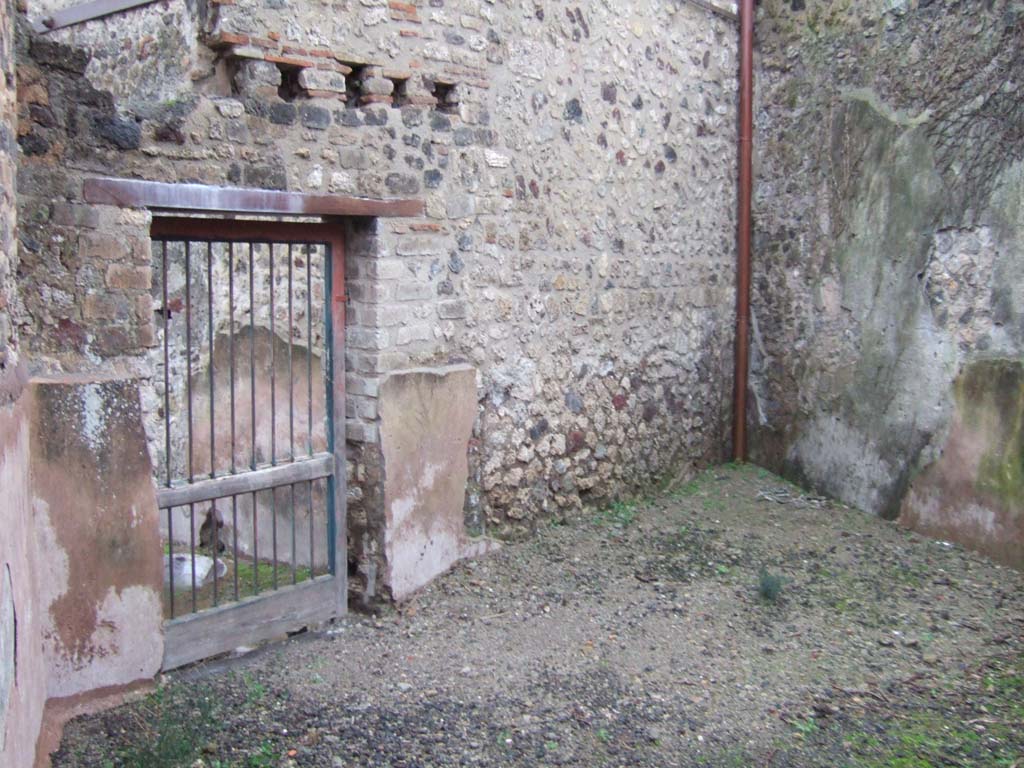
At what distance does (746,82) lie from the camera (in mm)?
7035

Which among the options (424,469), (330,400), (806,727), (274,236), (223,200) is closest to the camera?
(806,727)

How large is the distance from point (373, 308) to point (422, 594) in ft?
4.81

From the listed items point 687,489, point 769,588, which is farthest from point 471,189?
point 687,489

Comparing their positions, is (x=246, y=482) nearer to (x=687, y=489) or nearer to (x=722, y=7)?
(x=687, y=489)

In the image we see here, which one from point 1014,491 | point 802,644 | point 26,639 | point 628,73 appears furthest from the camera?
point 628,73

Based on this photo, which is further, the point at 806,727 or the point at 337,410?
the point at 337,410

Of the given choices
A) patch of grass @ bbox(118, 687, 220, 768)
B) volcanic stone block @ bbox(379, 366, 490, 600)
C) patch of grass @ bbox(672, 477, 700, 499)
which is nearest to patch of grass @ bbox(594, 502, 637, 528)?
patch of grass @ bbox(672, 477, 700, 499)

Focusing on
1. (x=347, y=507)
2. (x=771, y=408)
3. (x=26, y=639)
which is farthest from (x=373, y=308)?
(x=771, y=408)

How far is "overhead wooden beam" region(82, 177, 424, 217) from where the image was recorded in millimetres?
3730

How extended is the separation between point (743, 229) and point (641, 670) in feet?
12.6

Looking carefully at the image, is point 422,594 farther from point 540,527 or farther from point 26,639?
point 26,639

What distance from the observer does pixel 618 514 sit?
6.25 m

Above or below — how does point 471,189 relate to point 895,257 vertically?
above

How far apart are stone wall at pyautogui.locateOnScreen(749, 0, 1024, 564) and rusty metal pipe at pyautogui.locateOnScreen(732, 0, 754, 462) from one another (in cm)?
8
